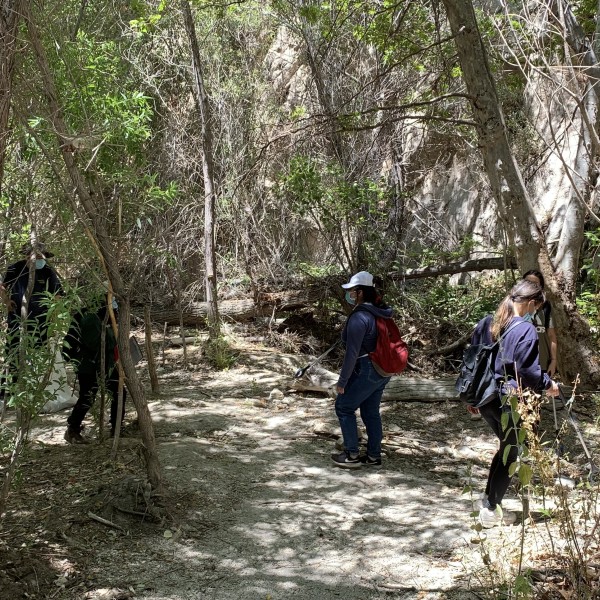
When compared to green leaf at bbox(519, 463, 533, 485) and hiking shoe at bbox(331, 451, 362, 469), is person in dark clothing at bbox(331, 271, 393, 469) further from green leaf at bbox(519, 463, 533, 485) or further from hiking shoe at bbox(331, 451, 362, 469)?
green leaf at bbox(519, 463, 533, 485)

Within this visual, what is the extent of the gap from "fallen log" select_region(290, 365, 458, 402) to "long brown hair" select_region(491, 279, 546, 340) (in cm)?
349

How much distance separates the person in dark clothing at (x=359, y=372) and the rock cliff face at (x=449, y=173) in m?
6.09

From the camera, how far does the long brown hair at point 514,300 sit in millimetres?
4645

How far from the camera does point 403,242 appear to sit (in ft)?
39.9

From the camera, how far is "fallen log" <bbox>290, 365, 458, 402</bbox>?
27.3 ft

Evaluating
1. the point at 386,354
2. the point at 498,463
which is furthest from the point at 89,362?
the point at 498,463

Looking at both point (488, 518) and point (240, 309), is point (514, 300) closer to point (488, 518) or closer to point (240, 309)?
point (488, 518)

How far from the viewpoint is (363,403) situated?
20.7 feet

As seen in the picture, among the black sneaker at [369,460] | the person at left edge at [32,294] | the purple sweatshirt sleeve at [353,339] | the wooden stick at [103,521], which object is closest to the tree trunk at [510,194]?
the purple sweatshirt sleeve at [353,339]

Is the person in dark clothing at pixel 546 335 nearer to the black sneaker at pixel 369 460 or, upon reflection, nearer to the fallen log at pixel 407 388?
the fallen log at pixel 407 388

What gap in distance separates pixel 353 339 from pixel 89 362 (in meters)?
2.36

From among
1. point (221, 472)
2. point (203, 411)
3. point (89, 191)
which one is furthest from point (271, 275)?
point (89, 191)

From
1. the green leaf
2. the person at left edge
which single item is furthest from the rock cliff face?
the green leaf

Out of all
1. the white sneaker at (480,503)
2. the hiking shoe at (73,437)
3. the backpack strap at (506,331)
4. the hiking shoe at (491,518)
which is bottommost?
the hiking shoe at (491,518)
